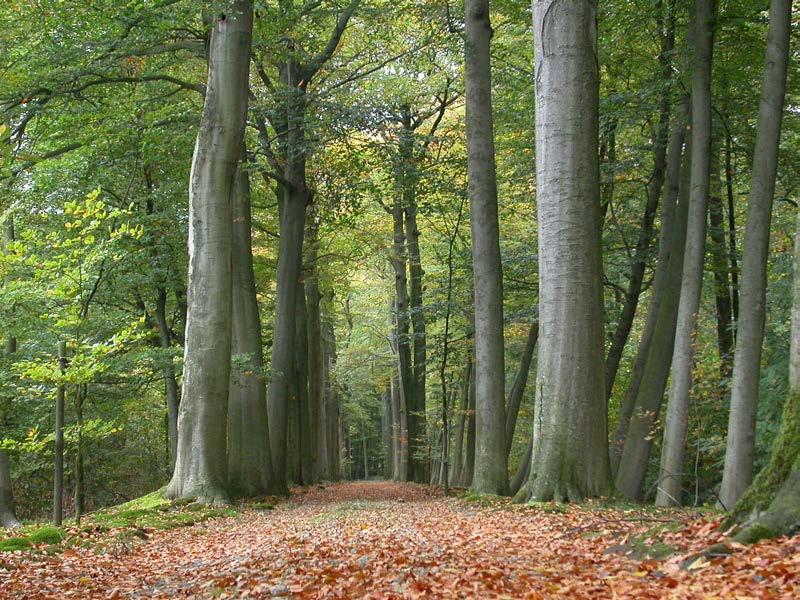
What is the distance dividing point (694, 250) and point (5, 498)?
1483cm

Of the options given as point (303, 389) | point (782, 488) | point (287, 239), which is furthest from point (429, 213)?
point (782, 488)

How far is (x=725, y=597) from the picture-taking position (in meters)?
3.94

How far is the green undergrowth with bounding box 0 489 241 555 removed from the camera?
329 inches

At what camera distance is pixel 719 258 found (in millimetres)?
17078

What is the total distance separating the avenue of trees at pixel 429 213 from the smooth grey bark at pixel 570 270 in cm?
3

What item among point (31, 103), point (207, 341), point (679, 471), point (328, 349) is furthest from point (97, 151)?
point (328, 349)

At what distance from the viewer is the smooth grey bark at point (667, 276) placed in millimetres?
12945

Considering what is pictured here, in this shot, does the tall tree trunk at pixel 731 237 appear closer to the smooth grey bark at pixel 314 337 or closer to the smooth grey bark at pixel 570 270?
the smooth grey bark at pixel 570 270

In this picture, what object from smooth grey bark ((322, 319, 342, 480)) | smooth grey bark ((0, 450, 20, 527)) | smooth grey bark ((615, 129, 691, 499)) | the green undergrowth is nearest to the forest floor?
the green undergrowth

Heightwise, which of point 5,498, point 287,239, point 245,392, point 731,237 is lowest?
point 5,498

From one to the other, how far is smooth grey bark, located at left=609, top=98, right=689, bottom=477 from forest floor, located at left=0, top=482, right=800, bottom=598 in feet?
15.9

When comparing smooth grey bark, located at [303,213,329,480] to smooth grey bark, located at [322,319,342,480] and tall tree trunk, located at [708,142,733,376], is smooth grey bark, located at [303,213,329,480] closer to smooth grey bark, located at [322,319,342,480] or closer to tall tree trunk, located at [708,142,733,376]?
smooth grey bark, located at [322,319,342,480]

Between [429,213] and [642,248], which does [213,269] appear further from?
[642,248]

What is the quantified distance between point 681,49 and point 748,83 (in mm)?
2734
